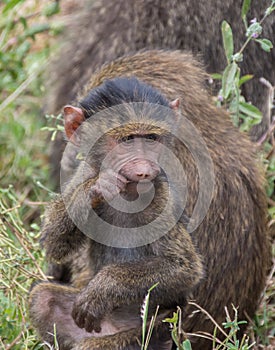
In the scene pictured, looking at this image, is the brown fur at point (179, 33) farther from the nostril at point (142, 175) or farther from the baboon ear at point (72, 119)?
the nostril at point (142, 175)

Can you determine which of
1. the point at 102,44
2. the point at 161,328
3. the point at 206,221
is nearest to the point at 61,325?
the point at 161,328

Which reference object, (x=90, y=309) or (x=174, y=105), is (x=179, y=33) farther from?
(x=90, y=309)

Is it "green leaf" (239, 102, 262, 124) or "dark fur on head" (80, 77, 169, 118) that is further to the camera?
"green leaf" (239, 102, 262, 124)

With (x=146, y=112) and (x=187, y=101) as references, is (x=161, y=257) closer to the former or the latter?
(x=146, y=112)

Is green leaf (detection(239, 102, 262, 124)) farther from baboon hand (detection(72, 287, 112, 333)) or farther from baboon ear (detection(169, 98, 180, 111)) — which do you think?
baboon hand (detection(72, 287, 112, 333))

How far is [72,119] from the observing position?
12.8 feet

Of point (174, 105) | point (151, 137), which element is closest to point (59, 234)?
point (151, 137)

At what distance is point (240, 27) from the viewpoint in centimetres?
527

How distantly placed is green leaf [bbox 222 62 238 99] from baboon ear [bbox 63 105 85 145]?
38.6 inches

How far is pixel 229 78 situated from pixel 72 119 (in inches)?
39.9

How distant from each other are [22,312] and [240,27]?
1.86m

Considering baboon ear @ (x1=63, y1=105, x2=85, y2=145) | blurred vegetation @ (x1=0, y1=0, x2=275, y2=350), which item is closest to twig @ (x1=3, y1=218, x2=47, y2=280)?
blurred vegetation @ (x1=0, y1=0, x2=275, y2=350)

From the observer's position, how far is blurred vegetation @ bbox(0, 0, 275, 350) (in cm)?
448

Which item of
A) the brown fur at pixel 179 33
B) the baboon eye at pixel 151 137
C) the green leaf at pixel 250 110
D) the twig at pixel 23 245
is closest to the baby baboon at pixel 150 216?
the baboon eye at pixel 151 137
